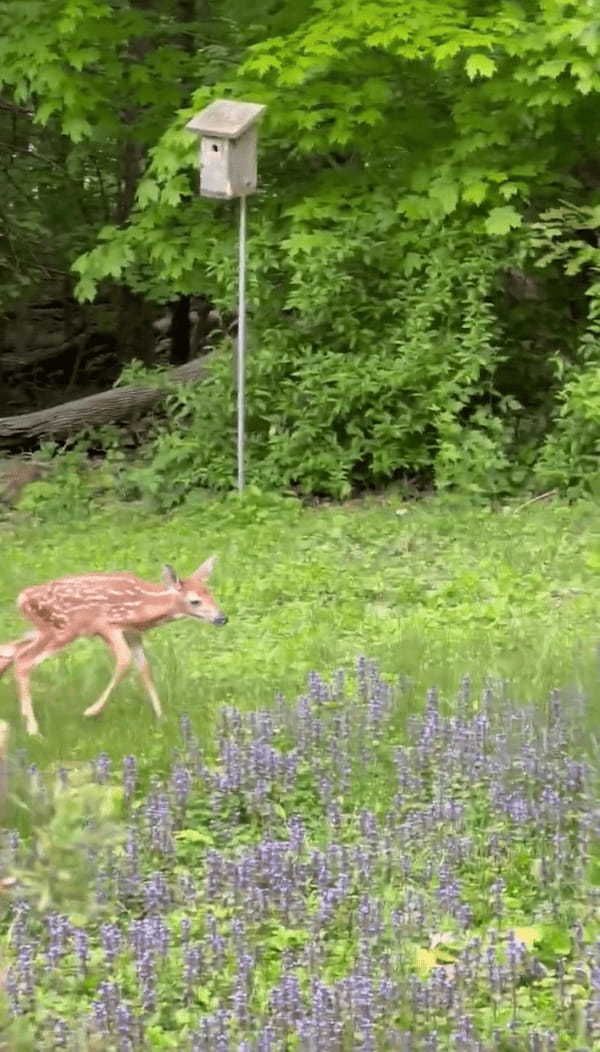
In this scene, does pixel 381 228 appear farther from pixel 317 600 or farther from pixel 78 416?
pixel 317 600

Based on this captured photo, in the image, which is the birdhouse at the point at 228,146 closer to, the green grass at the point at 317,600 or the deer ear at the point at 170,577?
the green grass at the point at 317,600

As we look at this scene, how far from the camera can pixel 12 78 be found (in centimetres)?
1425

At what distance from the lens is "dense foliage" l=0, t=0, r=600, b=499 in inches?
529

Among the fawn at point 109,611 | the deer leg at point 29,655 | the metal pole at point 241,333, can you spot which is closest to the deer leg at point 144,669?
the fawn at point 109,611

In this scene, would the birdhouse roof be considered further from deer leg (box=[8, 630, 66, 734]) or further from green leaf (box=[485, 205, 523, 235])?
deer leg (box=[8, 630, 66, 734])

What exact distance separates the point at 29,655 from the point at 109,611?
406 millimetres

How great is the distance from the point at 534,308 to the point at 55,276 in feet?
24.2

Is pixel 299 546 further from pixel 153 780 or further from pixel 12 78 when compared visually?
pixel 153 780

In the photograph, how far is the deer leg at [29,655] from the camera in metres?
7.04

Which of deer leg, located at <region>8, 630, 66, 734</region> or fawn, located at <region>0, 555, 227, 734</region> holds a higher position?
fawn, located at <region>0, 555, 227, 734</region>

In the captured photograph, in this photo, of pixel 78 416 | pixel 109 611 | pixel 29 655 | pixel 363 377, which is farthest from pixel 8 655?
pixel 78 416

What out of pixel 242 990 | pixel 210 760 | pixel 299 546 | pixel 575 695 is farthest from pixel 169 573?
pixel 299 546

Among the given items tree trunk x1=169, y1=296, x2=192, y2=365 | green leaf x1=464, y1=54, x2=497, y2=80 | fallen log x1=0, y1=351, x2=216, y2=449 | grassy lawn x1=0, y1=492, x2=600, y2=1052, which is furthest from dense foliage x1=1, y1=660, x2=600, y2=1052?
tree trunk x1=169, y1=296, x2=192, y2=365

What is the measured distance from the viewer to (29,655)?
721 centimetres
